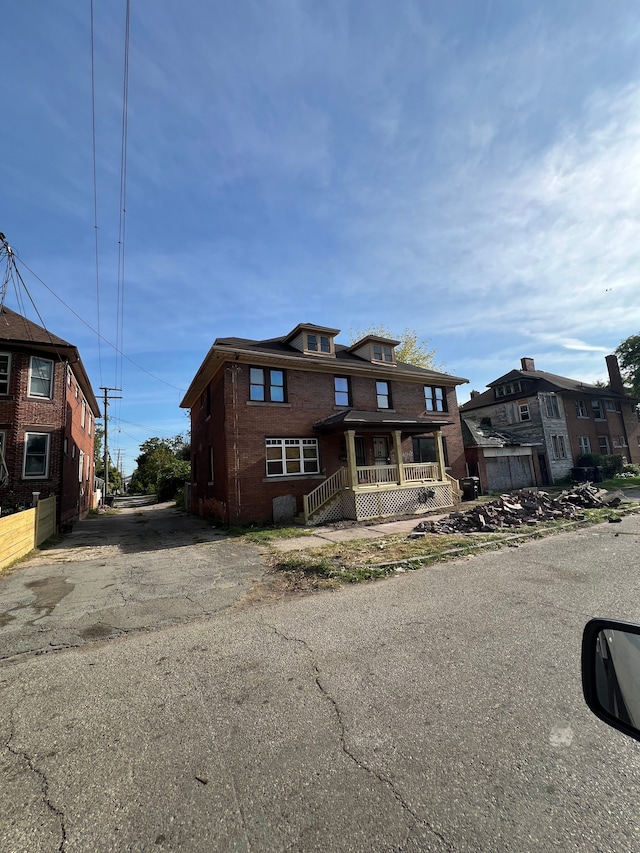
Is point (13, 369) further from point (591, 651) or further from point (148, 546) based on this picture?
point (591, 651)

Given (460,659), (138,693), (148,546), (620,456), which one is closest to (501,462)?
(620,456)

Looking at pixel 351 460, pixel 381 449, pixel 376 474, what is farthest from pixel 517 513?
pixel 381 449

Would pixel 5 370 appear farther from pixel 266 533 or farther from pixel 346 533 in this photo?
pixel 346 533

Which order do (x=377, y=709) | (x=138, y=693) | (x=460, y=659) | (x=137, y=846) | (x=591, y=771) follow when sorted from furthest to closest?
1. (x=460, y=659)
2. (x=138, y=693)
3. (x=377, y=709)
4. (x=591, y=771)
5. (x=137, y=846)

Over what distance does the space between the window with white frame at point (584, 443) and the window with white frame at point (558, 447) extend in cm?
278

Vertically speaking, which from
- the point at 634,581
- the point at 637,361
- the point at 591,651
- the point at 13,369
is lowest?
the point at 634,581

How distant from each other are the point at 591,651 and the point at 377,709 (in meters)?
2.23

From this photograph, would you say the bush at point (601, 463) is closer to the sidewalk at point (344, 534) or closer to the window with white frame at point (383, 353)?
the window with white frame at point (383, 353)

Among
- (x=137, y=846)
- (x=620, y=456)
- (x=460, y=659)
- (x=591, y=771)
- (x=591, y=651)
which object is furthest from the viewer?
(x=620, y=456)

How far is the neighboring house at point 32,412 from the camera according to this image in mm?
15461

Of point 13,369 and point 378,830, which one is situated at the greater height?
point 13,369

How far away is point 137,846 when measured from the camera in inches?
82.2

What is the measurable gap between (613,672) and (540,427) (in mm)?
32122

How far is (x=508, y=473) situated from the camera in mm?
26562
